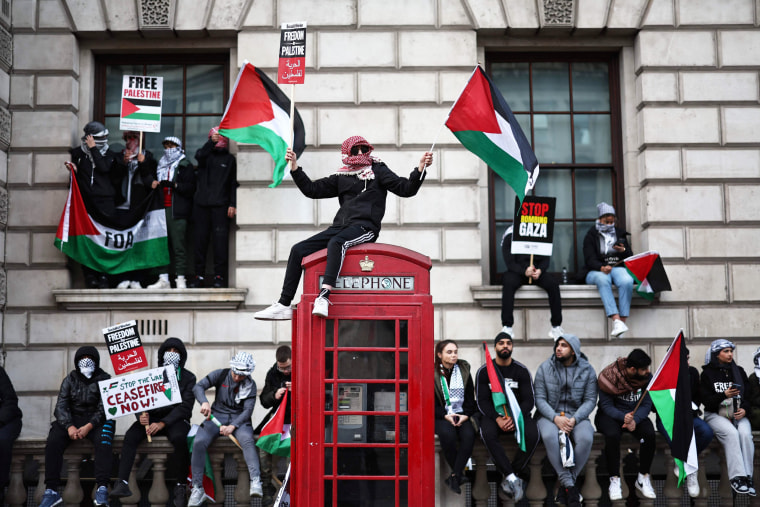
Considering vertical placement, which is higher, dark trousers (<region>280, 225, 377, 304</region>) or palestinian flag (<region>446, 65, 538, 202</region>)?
palestinian flag (<region>446, 65, 538, 202</region>)

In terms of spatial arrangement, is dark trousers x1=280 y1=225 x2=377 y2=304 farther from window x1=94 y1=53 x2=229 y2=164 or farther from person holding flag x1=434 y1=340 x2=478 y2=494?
window x1=94 y1=53 x2=229 y2=164

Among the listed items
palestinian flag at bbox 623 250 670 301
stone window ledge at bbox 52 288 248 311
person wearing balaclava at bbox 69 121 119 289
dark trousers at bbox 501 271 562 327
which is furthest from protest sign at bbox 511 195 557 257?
person wearing balaclava at bbox 69 121 119 289

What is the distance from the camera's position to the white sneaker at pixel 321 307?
322 inches

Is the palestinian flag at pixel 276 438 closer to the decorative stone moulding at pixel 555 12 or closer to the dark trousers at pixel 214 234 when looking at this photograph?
the dark trousers at pixel 214 234

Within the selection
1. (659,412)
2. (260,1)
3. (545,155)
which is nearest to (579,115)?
(545,155)

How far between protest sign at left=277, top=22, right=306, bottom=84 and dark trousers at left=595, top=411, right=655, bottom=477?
5.03 metres

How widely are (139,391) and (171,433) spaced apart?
0.57m

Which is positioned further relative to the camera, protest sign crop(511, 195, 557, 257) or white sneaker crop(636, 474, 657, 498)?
protest sign crop(511, 195, 557, 257)

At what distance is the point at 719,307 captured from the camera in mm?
14195

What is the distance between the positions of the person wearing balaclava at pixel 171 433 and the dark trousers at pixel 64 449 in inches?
5.9

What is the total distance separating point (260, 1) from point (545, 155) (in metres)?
4.99

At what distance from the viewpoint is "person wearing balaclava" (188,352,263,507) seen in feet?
33.6

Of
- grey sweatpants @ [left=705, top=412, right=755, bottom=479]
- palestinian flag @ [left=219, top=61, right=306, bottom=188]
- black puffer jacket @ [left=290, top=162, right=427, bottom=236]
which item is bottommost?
grey sweatpants @ [left=705, top=412, right=755, bottom=479]

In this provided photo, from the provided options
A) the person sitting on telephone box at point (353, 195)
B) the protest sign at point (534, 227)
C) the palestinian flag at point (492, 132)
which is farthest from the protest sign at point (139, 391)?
the protest sign at point (534, 227)
